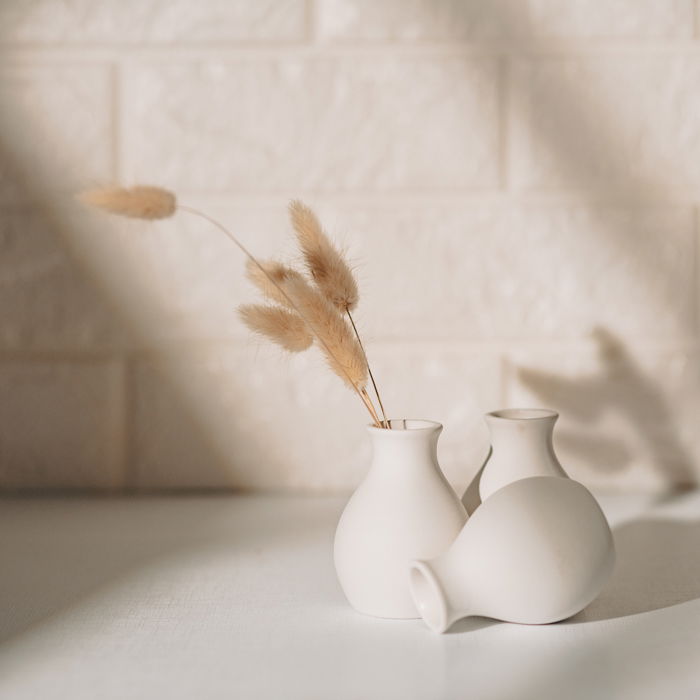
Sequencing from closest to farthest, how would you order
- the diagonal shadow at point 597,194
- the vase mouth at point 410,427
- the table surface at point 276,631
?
the table surface at point 276,631
the vase mouth at point 410,427
the diagonal shadow at point 597,194

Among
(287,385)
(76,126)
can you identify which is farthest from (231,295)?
(76,126)

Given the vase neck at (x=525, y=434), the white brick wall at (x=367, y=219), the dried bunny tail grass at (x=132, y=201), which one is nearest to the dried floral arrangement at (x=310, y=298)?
the dried bunny tail grass at (x=132, y=201)

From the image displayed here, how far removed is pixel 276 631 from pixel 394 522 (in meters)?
0.11

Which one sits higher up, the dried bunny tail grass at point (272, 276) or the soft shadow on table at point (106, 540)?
the dried bunny tail grass at point (272, 276)

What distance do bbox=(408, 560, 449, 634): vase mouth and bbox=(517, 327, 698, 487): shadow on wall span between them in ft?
1.50

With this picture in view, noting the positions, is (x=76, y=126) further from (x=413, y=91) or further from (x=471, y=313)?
(x=471, y=313)

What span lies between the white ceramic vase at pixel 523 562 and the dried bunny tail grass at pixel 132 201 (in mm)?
313

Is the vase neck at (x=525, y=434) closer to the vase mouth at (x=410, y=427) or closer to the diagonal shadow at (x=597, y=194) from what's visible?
the vase mouth at (x=410, y=427)

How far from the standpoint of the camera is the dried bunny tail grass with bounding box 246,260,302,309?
2.23ft

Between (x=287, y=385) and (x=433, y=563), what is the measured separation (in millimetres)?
478

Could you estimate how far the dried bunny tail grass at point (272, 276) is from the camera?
68 centimetres

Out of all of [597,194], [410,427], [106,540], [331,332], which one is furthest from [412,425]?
[597,194]

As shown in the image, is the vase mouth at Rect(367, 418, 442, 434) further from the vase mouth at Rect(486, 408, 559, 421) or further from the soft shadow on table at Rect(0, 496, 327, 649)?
the soft shadow on table at Rect(0, 496, 327, 649)

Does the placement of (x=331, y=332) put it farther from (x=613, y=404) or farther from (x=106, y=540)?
(x=613, y=404)
